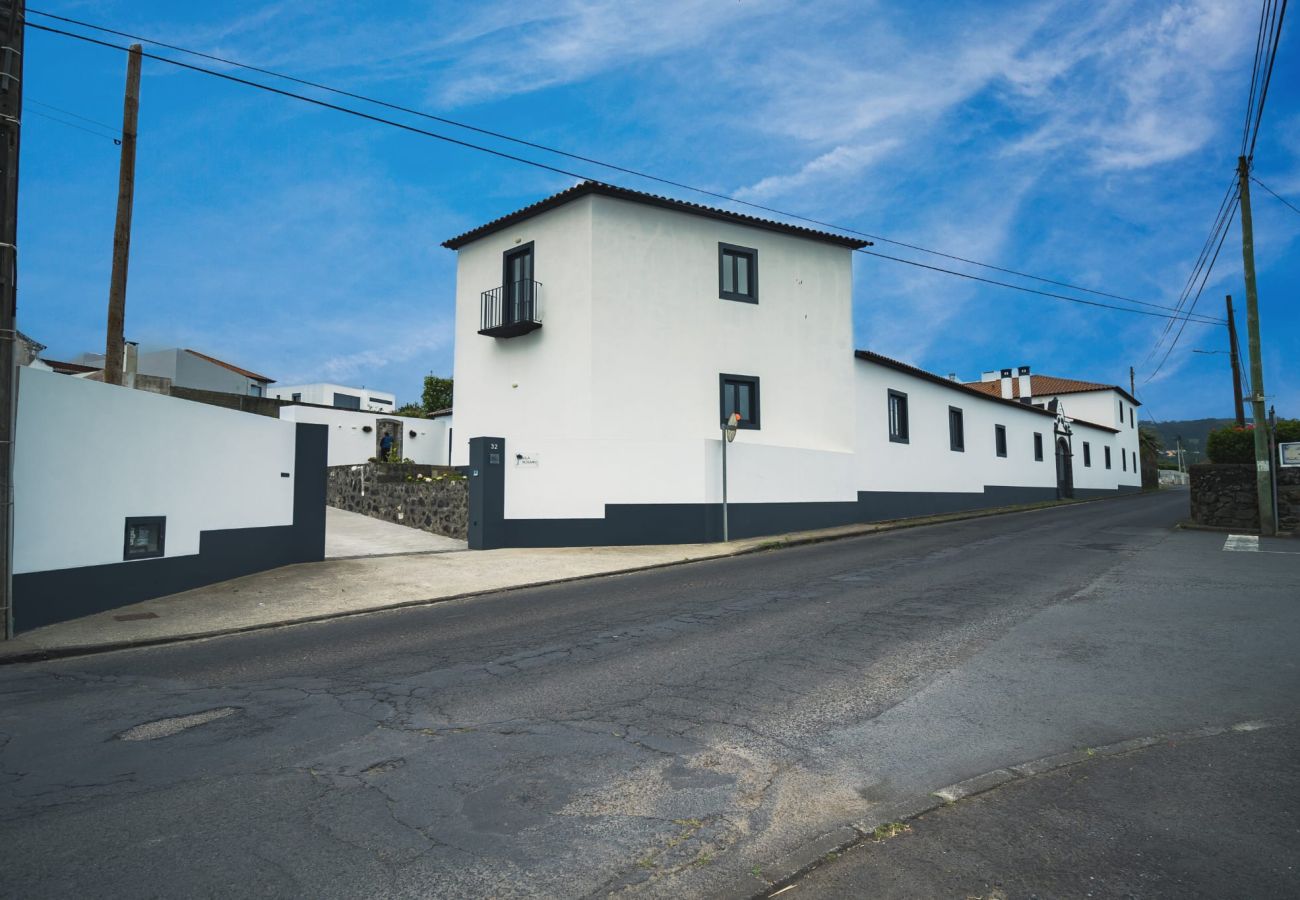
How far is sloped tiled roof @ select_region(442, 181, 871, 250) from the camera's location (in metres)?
18.1

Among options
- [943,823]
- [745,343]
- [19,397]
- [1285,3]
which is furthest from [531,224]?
[943,823]

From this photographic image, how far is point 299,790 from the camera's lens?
12.9ft

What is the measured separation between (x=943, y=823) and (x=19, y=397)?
Answer: 969cm

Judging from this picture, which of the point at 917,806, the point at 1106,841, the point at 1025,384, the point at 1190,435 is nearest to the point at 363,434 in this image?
the point at 917,806

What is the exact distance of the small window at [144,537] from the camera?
9.48 m

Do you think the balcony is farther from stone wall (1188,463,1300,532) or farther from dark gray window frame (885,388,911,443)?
stone wall (1188,463,1300,532)

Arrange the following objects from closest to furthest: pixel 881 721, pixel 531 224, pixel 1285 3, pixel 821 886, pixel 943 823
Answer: pixel 821 886 → pixel 943 823 → pixel 881 721 → pixel 1285 3 → pixel 531 224

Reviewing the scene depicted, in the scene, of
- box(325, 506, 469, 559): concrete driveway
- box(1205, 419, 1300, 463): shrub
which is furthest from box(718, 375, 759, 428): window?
box(1205, 419, 1300, 463): shrub

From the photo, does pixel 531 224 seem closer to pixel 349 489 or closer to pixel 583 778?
pixel 349 489

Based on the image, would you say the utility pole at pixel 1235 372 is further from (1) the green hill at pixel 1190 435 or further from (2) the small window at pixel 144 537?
(1) the green hill at pixel 1190 435

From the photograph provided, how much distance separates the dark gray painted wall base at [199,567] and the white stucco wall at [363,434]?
17.1m

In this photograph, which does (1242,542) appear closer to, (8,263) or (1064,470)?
(8,263)

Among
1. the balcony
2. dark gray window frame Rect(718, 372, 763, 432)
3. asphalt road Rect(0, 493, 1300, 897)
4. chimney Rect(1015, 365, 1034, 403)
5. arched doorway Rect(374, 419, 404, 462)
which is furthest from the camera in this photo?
chimney Rect(1015, 365, 1034, 403)

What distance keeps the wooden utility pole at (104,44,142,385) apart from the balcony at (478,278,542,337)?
27.5ft
